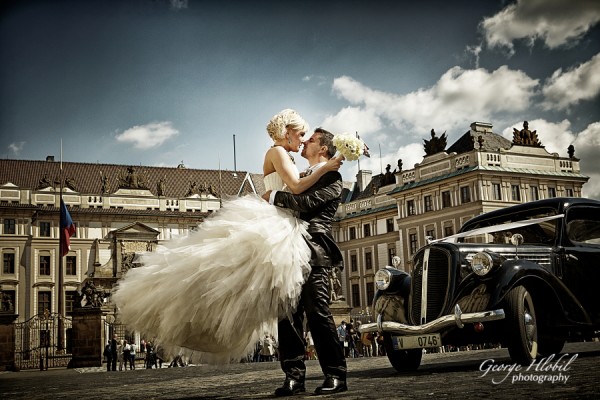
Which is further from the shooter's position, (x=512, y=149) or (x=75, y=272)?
(x=75, y=272)

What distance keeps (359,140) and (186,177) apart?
68.2m

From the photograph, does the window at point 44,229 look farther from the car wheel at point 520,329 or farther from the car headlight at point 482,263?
the car wheel at point 520,329

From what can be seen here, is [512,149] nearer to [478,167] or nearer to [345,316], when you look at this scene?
[478,167]

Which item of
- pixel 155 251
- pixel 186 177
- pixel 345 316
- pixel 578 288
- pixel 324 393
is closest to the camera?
pixel 324 393

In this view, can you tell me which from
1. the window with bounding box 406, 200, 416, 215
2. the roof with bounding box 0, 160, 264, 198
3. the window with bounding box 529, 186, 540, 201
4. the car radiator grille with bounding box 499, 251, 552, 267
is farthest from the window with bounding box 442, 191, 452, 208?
the car radiator grille with bounding box 499, 251, 552, 267

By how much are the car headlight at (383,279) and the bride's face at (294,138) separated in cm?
336

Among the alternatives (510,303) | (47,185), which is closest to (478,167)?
(47,185)

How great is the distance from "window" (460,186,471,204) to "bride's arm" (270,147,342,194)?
45334 millimetres

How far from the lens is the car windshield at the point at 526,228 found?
9.05 metres

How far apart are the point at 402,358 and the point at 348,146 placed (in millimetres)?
3960

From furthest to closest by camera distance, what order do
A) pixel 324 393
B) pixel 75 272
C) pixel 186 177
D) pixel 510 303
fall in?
pixel 186 177
pixel 75 272
pixel 510 303
pixel 324 393

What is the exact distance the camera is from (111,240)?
6078 centimetres

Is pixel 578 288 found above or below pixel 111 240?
below

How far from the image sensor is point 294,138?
18.7 feet
